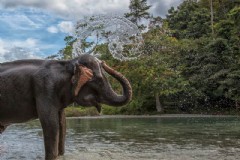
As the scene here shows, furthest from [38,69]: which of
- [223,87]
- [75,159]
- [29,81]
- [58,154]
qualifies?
→ [223,87]

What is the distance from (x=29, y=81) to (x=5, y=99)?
452 mm

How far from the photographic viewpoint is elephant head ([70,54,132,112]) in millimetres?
5609

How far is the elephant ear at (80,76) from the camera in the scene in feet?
18.3

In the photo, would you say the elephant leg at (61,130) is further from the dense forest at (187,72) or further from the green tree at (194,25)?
the green tree at (194,25)

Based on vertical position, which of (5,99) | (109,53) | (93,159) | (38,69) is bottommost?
(93,159)

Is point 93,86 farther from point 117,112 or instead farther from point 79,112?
point 117,112

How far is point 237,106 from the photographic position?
2844 centimetres

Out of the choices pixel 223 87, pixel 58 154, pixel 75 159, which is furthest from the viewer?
pixel 223 87

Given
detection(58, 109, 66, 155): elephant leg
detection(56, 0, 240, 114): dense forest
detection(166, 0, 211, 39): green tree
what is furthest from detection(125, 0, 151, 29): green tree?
detection(58, 109, 66, 155): elephant leg

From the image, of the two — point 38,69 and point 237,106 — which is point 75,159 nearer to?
point 38,69

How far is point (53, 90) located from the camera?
5664 mm

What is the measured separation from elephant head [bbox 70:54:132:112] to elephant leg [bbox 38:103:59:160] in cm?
40

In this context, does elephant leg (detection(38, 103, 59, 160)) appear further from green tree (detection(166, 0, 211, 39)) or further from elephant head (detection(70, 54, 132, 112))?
green tree (detection(166, 0, 211, 39))

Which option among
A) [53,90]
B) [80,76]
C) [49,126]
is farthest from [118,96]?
[49,126]
